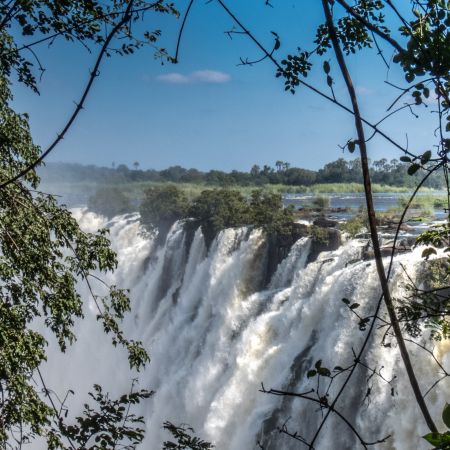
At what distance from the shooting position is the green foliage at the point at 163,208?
68.1 feet

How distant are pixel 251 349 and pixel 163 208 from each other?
11.0 meters

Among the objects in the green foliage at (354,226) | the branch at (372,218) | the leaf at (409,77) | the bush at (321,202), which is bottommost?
the branch at (372,218)

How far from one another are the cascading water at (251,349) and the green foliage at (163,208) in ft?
4.64

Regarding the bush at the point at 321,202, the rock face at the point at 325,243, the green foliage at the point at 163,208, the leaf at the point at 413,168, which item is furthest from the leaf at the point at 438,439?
the green foliage at the point at 163,208

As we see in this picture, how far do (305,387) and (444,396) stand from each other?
2.45 meters

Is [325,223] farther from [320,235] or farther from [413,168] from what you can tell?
[413,168]

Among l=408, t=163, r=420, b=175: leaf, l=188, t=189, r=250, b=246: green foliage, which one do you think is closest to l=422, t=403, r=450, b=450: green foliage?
l=408, t=163, r=420, b=175: leaf

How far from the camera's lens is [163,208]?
21141mm

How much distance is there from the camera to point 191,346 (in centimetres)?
1361

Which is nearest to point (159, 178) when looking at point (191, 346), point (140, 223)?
point (140, 223)

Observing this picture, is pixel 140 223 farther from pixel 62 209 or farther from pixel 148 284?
pixel 62 209

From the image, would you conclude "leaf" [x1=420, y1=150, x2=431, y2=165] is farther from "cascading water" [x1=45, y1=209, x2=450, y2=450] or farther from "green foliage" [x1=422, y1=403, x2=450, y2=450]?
"cascading water" [x1=45, y1=209, x2=450, y2=450]

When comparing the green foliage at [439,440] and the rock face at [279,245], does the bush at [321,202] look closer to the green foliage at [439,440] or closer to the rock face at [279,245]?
the rock face at [279,245]

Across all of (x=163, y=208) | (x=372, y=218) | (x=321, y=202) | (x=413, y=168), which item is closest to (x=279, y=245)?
(x=321, y=202)
